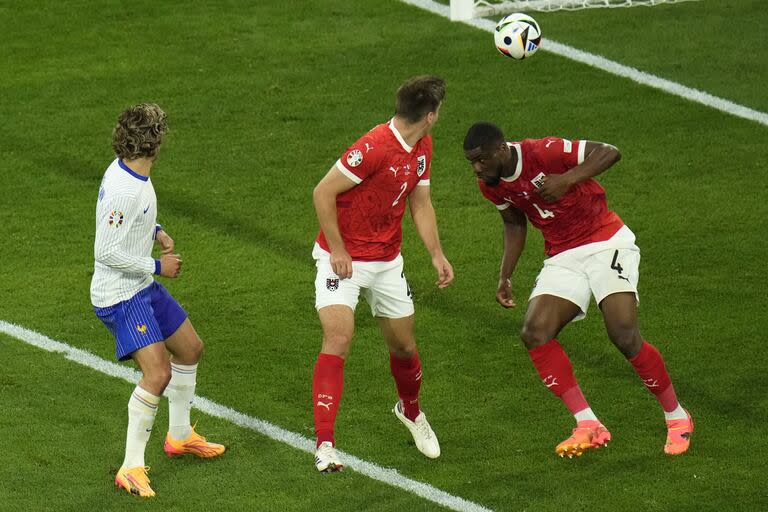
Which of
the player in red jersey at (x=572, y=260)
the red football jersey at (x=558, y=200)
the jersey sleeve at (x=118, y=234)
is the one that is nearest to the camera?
the jersey sleeve at (x=118, y=234)

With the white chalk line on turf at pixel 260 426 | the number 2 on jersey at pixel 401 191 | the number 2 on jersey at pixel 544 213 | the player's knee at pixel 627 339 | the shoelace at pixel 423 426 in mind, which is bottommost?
the white chalk line on turf at pixel 260 426

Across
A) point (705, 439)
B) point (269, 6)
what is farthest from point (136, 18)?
point (705, 439)

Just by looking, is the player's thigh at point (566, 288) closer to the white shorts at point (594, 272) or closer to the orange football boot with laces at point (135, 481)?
the white shorts at point (594, 272)

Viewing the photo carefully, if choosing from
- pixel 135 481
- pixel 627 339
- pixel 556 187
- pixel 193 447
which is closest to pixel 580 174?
pixel 556 187

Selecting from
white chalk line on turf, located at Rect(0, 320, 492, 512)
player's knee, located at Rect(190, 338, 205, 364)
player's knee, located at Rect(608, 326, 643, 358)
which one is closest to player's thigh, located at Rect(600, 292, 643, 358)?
player's knee, located at Rect(608, 326, 643, 358)

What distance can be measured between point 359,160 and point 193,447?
6.24 feet

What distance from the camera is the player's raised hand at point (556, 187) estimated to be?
7184 millimetres

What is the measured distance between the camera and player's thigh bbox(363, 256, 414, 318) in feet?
23.7

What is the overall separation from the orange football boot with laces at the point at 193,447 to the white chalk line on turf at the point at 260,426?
1.24 feet

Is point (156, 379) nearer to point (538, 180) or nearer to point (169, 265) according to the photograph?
point (169, 265)

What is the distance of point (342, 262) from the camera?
697 cm

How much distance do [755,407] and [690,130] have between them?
4882 millimetres

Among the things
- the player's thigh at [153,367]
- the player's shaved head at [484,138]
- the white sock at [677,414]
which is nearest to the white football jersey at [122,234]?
the player's thigh at [153,367]

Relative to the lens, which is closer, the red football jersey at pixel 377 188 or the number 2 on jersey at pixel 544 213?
the red football jersey at pixel 377 188
